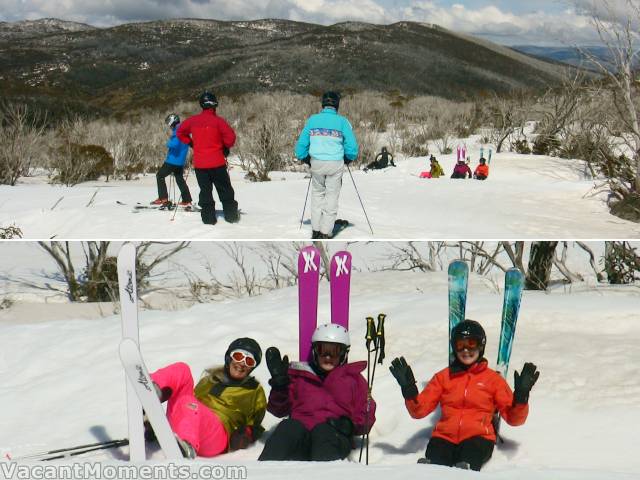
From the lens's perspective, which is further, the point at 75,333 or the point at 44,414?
the point at 75,333

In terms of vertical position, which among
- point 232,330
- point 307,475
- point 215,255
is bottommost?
point 215,255

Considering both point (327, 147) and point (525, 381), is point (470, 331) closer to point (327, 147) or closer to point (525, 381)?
point (525, 381)

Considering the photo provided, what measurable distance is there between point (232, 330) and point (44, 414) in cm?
166

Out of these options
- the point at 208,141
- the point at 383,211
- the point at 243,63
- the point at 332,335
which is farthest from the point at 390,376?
the point at 243,63

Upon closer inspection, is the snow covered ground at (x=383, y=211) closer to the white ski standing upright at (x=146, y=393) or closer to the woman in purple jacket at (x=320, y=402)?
the woman in purple jacket at (x=320, y=402)

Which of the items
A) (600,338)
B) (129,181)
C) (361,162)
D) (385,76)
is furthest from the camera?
(385,76)

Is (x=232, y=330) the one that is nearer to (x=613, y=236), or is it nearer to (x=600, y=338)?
(x=600, y=338)

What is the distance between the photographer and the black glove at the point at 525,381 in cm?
310

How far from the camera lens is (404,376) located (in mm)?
3221

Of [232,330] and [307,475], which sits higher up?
[307,475]

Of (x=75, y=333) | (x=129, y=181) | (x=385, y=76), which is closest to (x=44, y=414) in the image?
(x=75, y=333)

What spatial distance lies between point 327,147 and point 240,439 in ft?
11.3

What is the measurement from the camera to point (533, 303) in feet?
17.5

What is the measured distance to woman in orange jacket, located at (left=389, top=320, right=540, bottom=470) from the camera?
3164 millimetres
